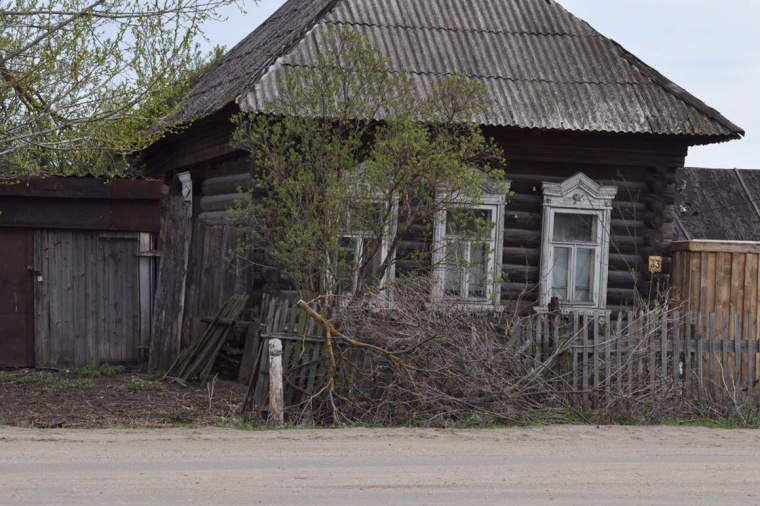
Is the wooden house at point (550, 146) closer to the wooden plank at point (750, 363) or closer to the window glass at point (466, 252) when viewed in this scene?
the window glass at point (466, 252)

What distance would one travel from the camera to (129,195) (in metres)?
14.6

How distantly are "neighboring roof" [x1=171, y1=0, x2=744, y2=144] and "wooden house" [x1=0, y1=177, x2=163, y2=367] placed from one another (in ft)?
5.40

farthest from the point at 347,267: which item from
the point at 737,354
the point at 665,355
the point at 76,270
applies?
the point at 76,270

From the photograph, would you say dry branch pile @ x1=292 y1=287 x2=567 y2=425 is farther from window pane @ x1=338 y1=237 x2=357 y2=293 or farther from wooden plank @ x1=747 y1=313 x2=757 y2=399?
wooden plank @ x1=747 y1=313 x2=757 y2=399

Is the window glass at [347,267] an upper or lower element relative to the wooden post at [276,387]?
upper

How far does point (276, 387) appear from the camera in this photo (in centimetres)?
1057

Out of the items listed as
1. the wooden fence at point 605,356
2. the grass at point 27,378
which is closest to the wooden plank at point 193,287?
the grass at point 27,378

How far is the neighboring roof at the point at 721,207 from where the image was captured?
2066 centimetres

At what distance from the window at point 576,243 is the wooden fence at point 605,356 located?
3048 mm

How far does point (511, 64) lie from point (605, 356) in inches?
209

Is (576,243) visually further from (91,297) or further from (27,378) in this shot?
(27,378)

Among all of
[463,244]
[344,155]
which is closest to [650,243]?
[463,244]

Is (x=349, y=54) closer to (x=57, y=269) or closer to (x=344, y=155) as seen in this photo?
(x=344, y=155)

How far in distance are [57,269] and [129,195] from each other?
1272 mm
